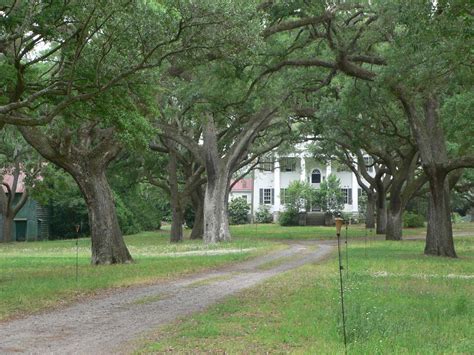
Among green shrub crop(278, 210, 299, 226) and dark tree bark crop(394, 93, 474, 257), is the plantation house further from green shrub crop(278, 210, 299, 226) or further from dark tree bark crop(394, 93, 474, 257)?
dark tree bark crop(394, 93, 474, 257)

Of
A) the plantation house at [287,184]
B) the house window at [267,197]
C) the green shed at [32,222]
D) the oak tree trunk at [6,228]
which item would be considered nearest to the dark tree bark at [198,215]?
the oak tree trunk at [6,228]

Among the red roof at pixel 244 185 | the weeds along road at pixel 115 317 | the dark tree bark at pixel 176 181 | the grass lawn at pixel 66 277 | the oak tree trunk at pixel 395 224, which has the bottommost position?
the weeds along road at pixel 115 317

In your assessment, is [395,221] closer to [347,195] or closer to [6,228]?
[6,228]

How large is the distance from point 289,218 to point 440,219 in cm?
4121

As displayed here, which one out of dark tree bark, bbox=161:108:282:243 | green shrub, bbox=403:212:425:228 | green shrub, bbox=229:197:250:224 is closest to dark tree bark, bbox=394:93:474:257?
dark tree bark, bbox=161:108:282:243

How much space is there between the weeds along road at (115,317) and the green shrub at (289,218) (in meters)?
46.4

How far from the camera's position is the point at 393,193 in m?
33.5

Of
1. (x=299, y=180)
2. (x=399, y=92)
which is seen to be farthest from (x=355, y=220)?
(x=399, y=92)

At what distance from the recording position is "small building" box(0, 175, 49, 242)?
4966 centimetres

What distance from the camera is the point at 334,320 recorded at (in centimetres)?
858

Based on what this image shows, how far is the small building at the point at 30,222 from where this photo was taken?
4966 cm

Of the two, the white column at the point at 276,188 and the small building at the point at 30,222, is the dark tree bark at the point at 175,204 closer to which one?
the small building at the point at 30,222

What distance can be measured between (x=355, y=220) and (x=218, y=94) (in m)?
46.3

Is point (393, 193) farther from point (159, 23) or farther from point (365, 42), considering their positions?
point (159, 23)
